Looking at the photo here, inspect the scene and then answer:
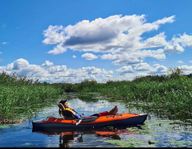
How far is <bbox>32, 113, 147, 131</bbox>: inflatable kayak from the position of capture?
15055 millimetres

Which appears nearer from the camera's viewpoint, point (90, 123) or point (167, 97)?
point (90, 123)

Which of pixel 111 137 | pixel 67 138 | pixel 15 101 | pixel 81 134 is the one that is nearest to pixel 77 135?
pixel 81 134

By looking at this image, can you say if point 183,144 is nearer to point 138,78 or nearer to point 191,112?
point 191,112

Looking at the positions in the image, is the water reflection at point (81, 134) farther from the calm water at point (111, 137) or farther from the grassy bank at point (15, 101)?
the grassy bank at point (15, 101)

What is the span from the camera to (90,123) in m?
15.2

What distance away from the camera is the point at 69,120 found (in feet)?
49.9

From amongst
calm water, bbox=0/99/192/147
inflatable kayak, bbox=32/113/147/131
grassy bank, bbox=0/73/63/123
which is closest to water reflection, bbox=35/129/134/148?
calm water, bbox=0/99/192/147

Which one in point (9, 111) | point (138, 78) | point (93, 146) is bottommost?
point (93, 146)

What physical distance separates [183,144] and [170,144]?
37cm

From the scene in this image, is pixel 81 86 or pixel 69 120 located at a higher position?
pixel 81 86

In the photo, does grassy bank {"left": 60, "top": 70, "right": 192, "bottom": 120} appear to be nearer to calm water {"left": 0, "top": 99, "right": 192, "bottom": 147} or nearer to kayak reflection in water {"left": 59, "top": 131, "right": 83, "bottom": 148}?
calm water {"left": 0, "top": 99, "right": 192, "bottom": 147}

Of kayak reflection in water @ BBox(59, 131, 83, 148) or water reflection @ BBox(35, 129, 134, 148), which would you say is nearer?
kayak reflection in water @ BBox(59, 131, 83, 148)

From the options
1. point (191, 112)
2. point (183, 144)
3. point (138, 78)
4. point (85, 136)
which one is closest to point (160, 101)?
point (191, 112)

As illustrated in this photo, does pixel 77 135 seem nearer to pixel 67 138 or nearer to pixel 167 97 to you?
pixel 67 138
